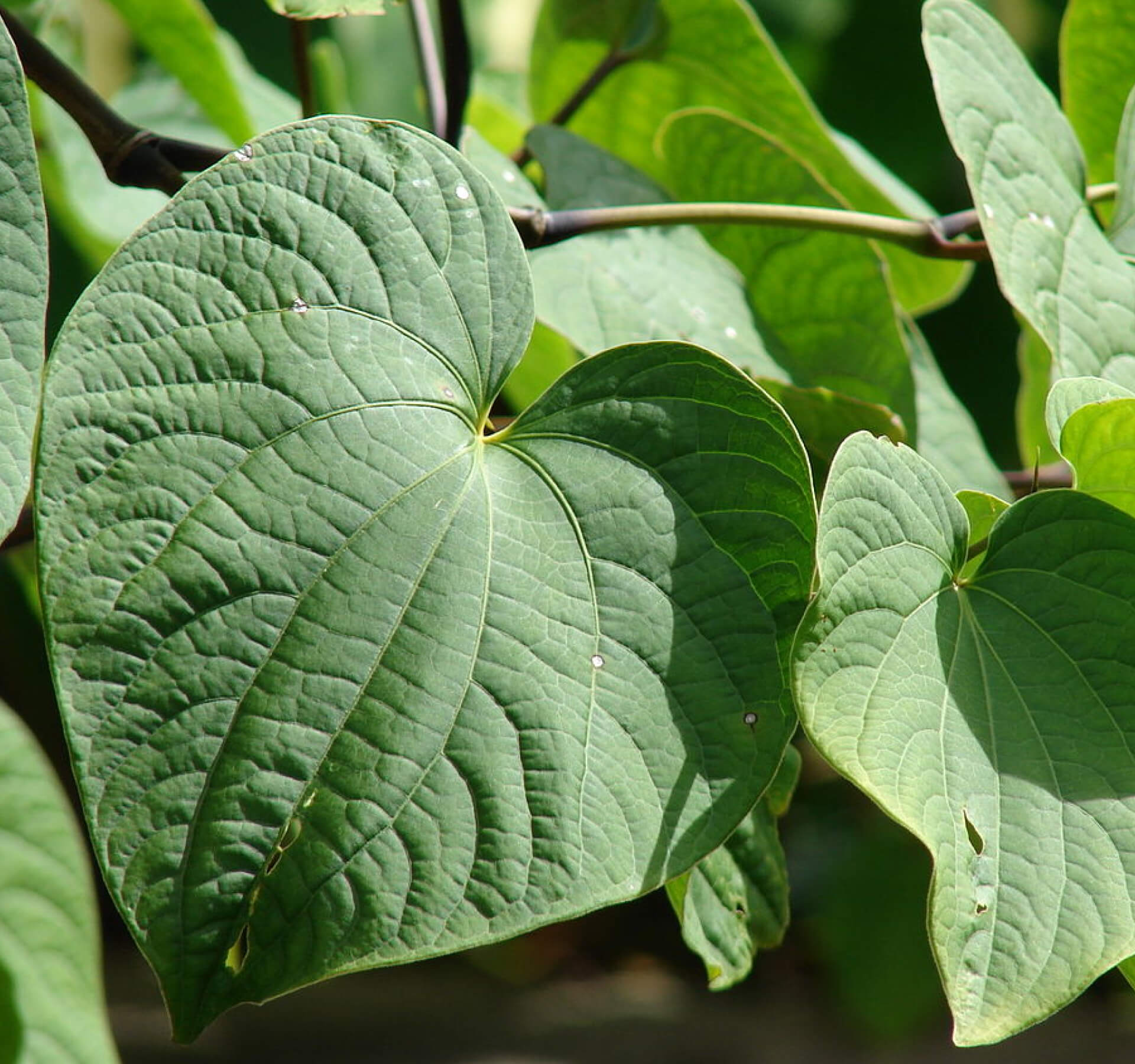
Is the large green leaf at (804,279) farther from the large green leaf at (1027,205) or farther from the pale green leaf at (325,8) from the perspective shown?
the pale green leaf at (325,8)

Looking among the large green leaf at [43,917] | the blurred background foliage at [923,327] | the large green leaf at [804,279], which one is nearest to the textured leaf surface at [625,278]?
the large green leaf at [804,279]

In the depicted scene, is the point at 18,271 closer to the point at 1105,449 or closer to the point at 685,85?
the point at 1105,449

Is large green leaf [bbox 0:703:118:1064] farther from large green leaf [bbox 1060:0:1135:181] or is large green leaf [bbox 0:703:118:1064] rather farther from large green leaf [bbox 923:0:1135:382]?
large green leaf [bbox 1060:0:1135:181]

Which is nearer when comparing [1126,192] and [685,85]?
[1126,192]

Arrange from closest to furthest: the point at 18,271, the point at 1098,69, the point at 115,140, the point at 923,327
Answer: the point at 18,271 → the point at 115,140 → the point at 1098,69 → the point at 923,327

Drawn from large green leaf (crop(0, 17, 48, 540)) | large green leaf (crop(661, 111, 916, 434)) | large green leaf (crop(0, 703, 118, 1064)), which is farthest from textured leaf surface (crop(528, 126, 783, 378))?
large green leaf (crop(0, 703, 118, 1064))

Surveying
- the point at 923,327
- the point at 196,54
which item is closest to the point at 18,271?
the point at 196,54

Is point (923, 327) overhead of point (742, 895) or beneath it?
beneath

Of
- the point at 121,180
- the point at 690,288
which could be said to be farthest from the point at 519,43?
the point at 121,180
